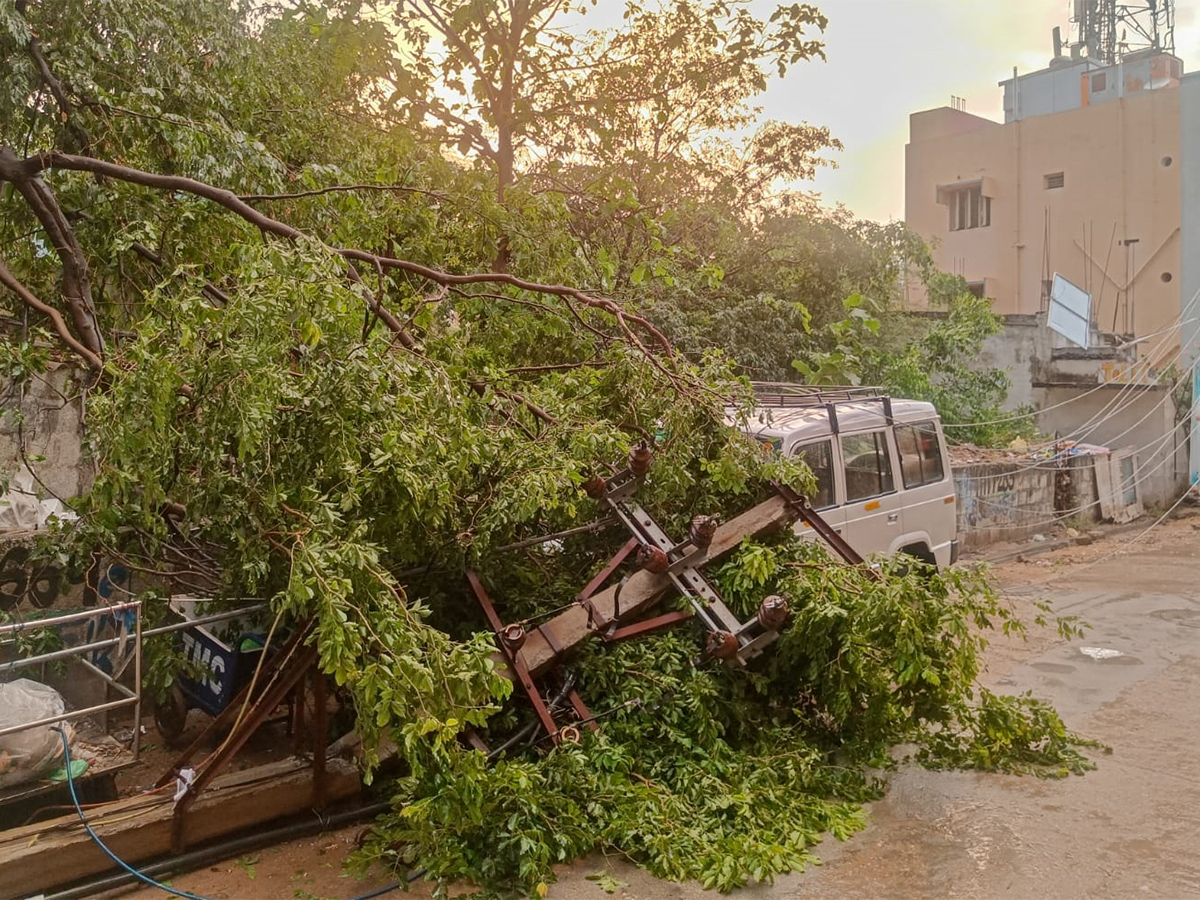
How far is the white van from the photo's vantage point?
27.6 feet

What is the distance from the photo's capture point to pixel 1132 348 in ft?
65.4

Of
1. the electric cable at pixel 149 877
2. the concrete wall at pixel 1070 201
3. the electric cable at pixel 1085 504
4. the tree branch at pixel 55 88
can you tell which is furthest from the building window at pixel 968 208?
the electric cable at pixel 149 877

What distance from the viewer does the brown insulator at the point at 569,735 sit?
521 cm

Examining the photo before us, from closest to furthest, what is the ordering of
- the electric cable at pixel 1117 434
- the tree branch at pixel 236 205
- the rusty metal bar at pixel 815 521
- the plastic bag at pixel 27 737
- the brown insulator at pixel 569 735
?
the plastic bag at pixel 27 737 → the brown insulator at pixel 569 735 → the tree branch at pixel 236 205 → the rusty metal bar at pixel 815 521 → the electric cable at pixel 1117 434

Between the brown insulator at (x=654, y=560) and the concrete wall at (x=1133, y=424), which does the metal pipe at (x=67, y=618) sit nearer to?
the brown insulator at (x=654, y=560)

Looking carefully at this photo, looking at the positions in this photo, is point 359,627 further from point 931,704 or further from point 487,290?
point 487,290

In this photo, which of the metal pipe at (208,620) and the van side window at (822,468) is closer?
the metal pipe at (208,620)

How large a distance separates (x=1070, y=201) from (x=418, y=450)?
82.5 feet

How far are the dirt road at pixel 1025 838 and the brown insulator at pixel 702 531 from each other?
1.78 m

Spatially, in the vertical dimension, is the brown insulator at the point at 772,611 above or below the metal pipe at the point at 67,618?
below

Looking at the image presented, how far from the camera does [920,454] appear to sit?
31.7ft

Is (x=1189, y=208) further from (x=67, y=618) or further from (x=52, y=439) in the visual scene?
(x=67, y=618)

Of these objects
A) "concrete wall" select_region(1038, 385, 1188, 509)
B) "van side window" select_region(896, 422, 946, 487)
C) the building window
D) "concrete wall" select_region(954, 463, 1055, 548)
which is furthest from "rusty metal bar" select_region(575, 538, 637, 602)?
the building window

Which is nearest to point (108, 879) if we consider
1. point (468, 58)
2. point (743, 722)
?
point (743, 722)
